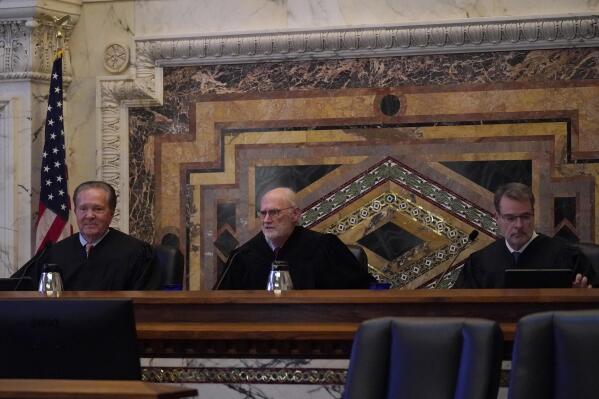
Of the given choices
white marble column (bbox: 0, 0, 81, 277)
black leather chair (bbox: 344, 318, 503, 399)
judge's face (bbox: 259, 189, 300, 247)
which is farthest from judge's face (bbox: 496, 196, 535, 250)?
black leather chair (bbox: 344, 318, 503, 399)

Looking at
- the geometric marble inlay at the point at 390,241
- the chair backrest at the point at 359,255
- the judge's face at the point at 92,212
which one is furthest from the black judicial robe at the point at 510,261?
the judge's face at the point at 92,212

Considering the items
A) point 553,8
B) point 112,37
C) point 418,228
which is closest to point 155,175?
point 112,37

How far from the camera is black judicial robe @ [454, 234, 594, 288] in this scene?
699cm

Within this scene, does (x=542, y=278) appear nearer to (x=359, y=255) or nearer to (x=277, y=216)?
(x=359, y=255)

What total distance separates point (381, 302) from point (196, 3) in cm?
429

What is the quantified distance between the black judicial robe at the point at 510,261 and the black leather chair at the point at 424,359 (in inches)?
144

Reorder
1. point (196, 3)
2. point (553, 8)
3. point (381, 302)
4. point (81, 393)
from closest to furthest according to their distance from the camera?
1. point (81, 393)
2. point (381, 302)
3. point (553, 8)
4. point (196, 3)

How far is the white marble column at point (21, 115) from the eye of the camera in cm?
857

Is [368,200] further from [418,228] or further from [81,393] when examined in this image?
[81,393]

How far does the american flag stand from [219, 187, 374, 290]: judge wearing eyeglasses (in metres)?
1.53

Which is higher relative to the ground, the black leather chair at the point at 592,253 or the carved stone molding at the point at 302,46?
the carved stone molding at the point at 302,46

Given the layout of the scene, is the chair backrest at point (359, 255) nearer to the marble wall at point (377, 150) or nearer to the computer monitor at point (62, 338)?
the marble wall at point (377, 150)

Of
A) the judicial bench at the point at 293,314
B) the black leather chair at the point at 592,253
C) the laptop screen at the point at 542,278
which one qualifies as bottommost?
the judicial bench at the point at 293,314

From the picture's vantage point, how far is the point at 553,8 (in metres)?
8.09
